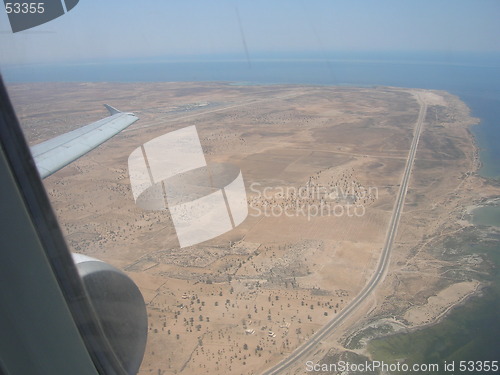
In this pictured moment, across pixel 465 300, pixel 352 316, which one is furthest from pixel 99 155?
pixel 465 300

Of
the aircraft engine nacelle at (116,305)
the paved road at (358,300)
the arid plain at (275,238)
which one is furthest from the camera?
the arid plain at (275,238)

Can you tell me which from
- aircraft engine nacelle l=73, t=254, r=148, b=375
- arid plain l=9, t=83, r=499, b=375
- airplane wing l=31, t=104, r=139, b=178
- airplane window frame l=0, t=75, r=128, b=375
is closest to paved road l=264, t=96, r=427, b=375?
arid plain l=9, t=83, r=499, b=375

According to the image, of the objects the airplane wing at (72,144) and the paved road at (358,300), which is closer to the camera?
the airplane wing at (72,144)

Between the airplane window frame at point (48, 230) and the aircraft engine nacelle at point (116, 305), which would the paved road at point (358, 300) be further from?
the airplane window frame at point (48, 230)

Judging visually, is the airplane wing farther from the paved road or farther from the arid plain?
the paved road

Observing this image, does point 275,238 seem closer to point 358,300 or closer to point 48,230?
point 358,300

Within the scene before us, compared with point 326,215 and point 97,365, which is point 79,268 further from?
point 326,215

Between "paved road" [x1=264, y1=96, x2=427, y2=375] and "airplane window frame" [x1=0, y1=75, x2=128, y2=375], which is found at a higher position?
"airplane window frame" [x1=0, y1=75, x2=128, y2=375]

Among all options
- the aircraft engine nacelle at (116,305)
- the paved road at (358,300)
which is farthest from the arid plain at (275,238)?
the aircraft engine nacelle at (116,305)
